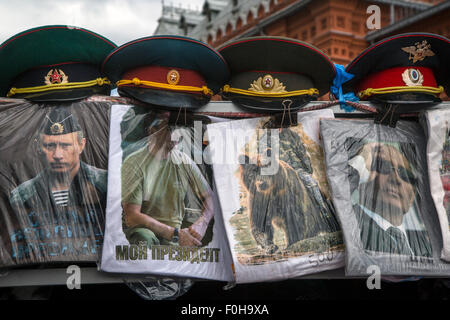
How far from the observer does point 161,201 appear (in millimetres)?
2941

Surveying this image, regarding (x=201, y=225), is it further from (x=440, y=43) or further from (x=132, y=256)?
(x=440, y=43)

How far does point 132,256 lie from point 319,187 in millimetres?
1174

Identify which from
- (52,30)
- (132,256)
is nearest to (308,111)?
(132,256)

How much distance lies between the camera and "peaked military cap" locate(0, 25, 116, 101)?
2.97 metres

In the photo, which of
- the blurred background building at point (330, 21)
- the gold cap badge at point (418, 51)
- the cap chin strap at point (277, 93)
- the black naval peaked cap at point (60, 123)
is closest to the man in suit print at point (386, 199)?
the cap chin strap at point (277, 93)

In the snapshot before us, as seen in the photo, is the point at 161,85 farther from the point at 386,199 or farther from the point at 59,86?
the point at 386,199

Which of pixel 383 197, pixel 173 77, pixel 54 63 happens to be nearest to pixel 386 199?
pixel 383 197

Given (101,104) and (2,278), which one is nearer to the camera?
(2,278)

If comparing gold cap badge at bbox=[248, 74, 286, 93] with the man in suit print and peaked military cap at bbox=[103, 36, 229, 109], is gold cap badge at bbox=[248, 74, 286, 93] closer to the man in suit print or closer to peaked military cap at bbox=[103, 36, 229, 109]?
peaked military cap at bbox=[103, 36, 229, 109]

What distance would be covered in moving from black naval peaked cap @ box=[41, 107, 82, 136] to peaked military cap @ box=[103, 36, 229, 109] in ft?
1.10

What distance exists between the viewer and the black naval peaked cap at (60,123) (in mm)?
2921

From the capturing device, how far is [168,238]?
2.88 metres

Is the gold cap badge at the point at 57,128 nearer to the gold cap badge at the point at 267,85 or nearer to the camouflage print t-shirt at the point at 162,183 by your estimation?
the camouflage print t-shirt at the point at 162,183

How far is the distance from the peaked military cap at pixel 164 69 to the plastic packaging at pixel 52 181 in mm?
235
